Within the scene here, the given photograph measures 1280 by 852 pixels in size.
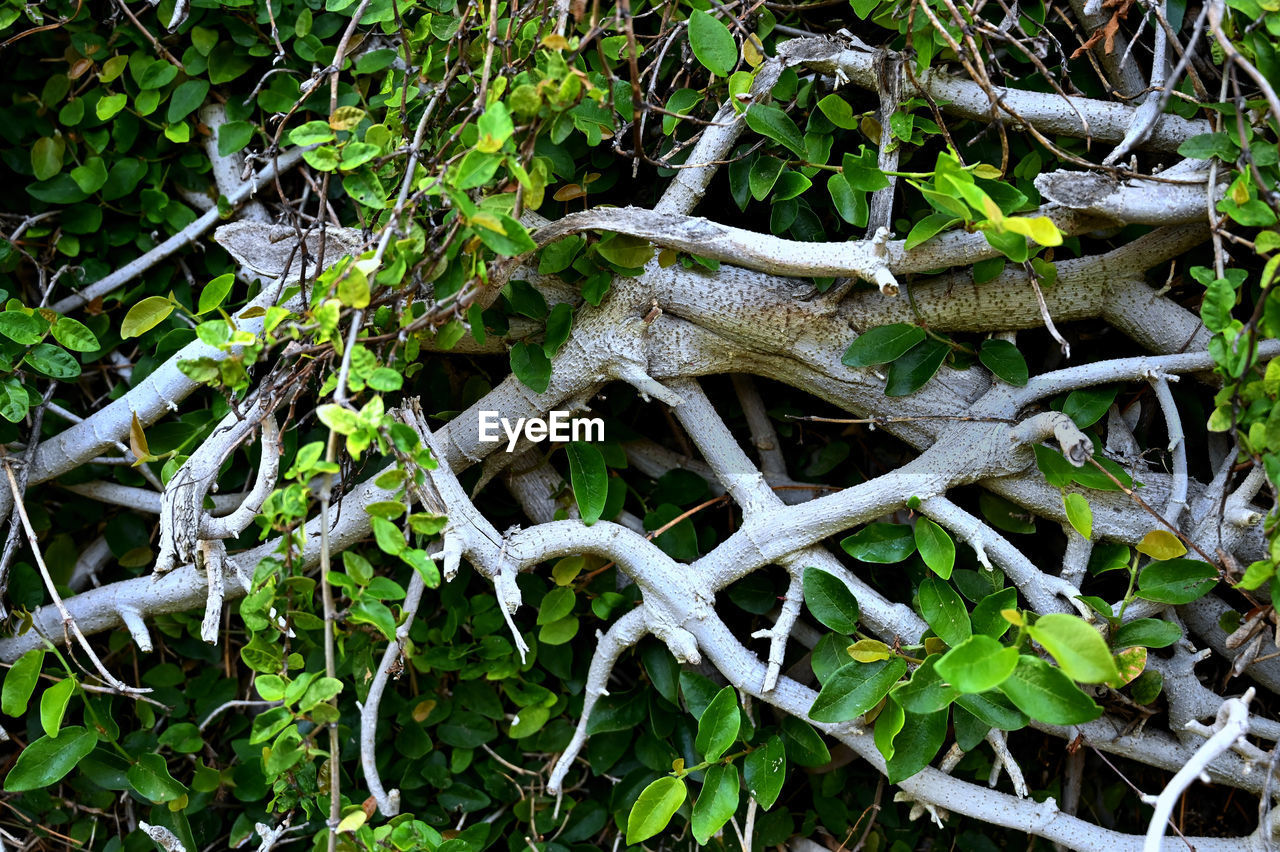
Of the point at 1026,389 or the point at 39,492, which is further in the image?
the point at 39,492

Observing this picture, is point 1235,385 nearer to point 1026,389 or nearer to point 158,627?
point 1026,389

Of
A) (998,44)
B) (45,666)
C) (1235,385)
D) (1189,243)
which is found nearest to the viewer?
(1235,385)

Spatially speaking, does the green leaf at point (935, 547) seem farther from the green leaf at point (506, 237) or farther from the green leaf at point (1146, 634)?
the green leaf at point (506, 237)

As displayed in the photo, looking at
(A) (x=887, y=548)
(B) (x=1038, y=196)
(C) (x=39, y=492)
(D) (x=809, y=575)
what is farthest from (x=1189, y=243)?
(C) (x=39, y=492)

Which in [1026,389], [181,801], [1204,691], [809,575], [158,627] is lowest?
[181,801]

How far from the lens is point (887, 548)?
1.25 meters

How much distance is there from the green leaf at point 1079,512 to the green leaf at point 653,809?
24.1 inches

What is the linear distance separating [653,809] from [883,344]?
69 cm

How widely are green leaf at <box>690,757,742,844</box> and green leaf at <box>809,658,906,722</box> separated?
163mm

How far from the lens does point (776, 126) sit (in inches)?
46.8

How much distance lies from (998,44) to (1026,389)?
508mm

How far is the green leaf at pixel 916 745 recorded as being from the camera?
3.75ft

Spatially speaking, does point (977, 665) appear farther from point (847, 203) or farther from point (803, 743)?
point (847, 203)

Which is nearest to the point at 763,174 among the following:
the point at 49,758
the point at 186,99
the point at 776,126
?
the point at 776,126
